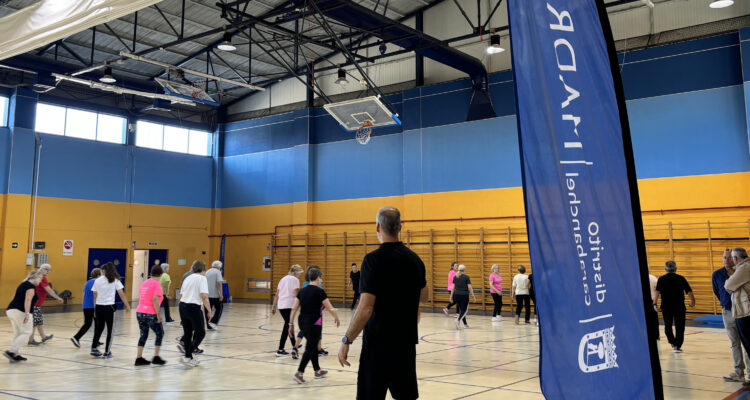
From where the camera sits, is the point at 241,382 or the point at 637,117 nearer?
the point at 241,382

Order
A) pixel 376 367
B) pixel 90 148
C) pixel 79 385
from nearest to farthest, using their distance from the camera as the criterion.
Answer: pixel 376 367, pixel 79 385, pixel 90 148

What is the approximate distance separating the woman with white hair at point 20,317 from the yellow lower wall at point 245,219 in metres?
13.9

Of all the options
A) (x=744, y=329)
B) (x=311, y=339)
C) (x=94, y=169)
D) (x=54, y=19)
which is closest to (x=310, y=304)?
(x=311, y=339)

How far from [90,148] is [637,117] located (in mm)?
21284

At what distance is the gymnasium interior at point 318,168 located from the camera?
11.3 meters

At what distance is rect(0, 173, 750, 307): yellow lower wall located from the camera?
58.7 feet

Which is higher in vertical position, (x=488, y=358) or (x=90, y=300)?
(x=90, y=300)

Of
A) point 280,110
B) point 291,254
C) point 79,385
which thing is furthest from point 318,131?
point 79,385

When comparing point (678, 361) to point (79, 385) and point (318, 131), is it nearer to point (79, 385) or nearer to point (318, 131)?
point (79, 385)

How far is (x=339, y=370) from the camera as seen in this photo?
30.5ft

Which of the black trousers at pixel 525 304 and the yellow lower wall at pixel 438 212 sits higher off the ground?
Result: the yellow lower wall at pixel 438 212

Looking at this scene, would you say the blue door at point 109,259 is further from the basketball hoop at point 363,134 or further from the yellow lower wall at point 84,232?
the basketball hoop at point 363,134

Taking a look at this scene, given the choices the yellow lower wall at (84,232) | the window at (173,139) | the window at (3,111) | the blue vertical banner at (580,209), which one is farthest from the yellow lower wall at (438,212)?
the blue vertical banner at (580,209)

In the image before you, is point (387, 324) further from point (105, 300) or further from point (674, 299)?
point (674, 299)
